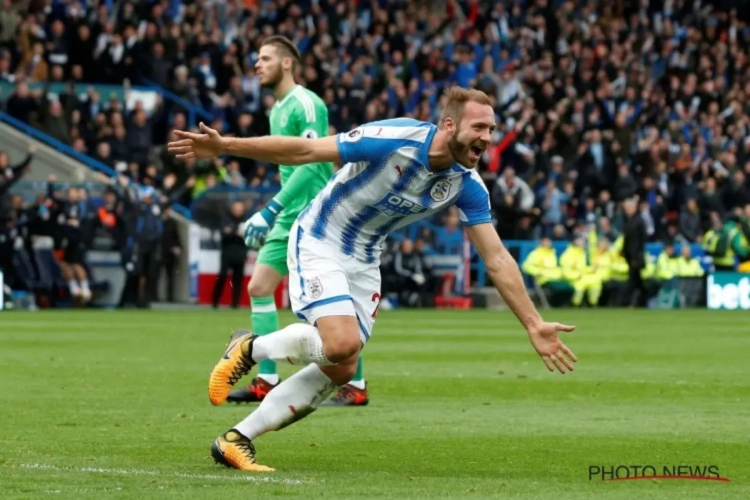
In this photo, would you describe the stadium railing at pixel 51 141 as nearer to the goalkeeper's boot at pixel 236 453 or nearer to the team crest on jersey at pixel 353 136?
the goalkeeper's boot at pixel 236 453

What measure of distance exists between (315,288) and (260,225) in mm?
2870

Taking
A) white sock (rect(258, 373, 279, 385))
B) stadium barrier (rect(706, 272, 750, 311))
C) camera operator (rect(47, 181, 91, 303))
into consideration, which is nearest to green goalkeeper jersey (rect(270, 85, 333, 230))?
white sock (rect(258, 373, 279, 385))

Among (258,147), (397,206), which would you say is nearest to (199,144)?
(258,147)

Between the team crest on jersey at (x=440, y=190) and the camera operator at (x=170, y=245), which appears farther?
the camera operator at (x=170, y=245)

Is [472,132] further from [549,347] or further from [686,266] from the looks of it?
[686,266]

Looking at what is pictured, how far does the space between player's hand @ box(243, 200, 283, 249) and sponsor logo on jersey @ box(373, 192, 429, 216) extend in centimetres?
274

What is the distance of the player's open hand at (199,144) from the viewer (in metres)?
7.21

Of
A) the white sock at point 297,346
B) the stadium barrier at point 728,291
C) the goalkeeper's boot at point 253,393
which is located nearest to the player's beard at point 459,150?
the white sock at point 297,346

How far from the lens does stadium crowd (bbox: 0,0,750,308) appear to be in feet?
101

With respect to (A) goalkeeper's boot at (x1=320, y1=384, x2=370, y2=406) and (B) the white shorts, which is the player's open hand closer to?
(B) the white shorts

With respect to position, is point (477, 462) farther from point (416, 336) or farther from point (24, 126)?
point (24, 126)

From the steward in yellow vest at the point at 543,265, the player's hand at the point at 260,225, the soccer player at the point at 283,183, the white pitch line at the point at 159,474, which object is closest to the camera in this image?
the white pitch line at the point at 159,474

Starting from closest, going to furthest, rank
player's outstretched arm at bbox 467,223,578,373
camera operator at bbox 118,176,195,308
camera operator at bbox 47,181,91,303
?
player's outstretched arm at bbox 467,223,578,373, camera operator at bbox 47,181,91,303, camera operator at bbox 118,176,195,308

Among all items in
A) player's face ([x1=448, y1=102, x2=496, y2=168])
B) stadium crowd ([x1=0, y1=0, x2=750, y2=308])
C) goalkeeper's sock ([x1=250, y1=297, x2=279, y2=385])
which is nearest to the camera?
player's face ([x1=448, y1=102, x2=496, y2=168])
